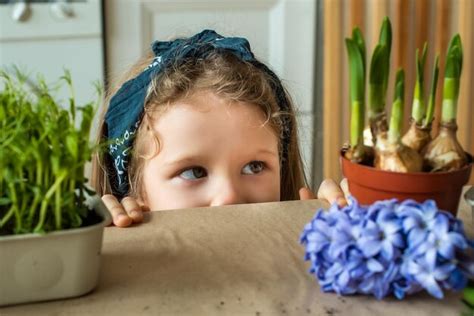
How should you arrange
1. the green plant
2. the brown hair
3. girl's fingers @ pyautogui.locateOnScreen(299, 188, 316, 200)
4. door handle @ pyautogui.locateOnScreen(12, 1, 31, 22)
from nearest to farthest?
1. the green plant
2. girl's fingers @ pyautogui.locateOnScreen(299, 188, 316, 200)
3. the brown hair
4. door handle @ pyautogui.locateOnScreen(12, 1, 31, 22)

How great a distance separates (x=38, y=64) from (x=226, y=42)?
1464mm

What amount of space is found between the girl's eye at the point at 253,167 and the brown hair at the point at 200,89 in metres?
0.08

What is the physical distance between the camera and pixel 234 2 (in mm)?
2646

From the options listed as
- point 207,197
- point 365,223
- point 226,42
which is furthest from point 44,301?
point 226,42

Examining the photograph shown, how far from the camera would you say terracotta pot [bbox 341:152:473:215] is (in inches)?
22.6

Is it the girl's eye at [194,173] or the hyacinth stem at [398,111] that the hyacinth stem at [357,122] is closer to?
the hyacinth stem at [398,111]

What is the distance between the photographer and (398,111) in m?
0.58

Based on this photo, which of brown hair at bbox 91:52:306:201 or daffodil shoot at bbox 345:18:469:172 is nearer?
daffodil shoot at bbox 345:18:469:172

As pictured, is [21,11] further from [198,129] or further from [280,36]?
[198,129]

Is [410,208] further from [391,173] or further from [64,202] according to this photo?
[64,202]

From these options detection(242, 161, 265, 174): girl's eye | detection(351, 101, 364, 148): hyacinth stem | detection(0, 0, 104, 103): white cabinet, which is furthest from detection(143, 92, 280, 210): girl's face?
detection(0, 0, 104, 103): white cabinet

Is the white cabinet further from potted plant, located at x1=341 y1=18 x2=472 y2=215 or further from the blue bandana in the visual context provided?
potted plant, located at x1=341 y1=18 x2=472 y2=215

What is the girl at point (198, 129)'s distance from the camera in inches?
42.2

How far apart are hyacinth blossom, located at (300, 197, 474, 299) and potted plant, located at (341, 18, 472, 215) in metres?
0.02
